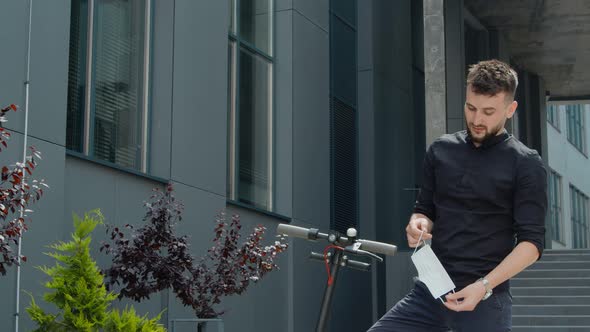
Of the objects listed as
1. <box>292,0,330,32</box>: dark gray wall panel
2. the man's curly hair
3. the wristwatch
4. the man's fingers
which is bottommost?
the man's fingers

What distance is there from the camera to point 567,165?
46094 mm

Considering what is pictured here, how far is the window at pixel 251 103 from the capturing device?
15344 millimetres

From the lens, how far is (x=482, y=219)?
4598 millimetres

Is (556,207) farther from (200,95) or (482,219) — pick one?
(482,219)

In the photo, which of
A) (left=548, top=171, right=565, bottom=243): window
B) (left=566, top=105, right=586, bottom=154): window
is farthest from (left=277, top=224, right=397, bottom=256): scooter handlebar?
(left=566, top=105, right=586, bottom=154): window

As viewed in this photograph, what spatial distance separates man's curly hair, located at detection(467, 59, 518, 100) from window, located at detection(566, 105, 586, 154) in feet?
143

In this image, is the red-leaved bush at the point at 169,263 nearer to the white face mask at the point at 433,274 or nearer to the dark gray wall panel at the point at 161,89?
the dark gray wall panel at the point at 161,89

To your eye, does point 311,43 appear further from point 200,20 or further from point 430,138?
point 200,20

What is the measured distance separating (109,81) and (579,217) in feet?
129

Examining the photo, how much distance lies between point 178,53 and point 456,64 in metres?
12.0

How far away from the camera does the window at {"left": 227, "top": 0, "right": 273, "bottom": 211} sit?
1534 cm

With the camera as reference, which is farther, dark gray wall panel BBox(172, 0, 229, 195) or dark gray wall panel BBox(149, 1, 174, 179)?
dark gray wall panel BBox(172, 0, 229, 195)

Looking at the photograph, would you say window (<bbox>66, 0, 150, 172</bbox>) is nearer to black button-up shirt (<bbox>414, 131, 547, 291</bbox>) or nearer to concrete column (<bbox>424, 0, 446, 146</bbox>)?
concrete column (<bbox>424, 0, 446, 146</bbox>)

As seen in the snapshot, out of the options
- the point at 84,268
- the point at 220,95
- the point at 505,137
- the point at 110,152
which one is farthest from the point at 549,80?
the point at 505,137
